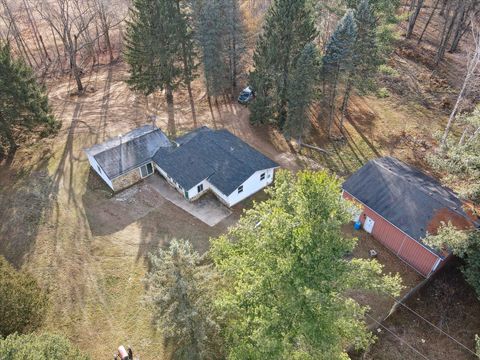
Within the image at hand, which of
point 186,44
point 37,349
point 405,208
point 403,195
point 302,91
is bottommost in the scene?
point 405,208

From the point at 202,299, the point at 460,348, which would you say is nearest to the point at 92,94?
the point at 202,299

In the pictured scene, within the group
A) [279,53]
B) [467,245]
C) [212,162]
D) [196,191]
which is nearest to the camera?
[467,245]

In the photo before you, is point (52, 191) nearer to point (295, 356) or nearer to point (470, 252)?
point (295, 356)

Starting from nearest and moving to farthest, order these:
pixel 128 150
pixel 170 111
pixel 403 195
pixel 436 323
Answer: pixel 436 323 < pixel 403 195 < pixel 128 150 < pixel 170 111

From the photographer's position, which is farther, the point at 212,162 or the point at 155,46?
the point at 155,46

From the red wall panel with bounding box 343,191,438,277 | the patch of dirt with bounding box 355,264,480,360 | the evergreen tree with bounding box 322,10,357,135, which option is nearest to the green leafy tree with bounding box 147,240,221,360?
the patch of dirt with bounding box 355,264,480,360

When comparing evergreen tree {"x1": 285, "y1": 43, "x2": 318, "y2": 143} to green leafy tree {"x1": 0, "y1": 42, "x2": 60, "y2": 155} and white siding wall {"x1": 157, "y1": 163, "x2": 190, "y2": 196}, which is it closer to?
white siding wall {"x1": 157, "y1": 163, "x2": 190, "y2": 196}

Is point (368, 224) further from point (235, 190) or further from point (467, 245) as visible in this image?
point (235, 190)

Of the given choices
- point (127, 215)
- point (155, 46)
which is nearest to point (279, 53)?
point (155, 46)
